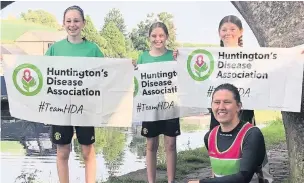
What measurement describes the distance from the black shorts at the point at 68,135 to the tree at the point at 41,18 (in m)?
2.38

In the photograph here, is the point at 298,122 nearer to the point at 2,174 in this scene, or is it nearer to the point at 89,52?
the point at 89,52

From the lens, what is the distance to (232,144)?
9.92ft

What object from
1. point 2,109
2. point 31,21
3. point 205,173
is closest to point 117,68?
point 205,173

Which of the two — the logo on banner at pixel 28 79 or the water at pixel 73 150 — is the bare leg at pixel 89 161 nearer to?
the logo on banner at pixel 28 79

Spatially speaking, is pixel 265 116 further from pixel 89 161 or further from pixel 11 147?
pixel 11 147

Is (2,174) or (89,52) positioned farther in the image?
(2,174)

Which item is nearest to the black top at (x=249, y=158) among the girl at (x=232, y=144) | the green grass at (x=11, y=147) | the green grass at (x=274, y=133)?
the girl at (x=232, y=144)

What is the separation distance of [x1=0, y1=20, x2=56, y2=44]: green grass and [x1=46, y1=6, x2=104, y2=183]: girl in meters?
2.30

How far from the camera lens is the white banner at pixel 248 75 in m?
4.98

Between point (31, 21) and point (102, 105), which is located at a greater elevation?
point (31, 21)

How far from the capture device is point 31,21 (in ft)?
23.8

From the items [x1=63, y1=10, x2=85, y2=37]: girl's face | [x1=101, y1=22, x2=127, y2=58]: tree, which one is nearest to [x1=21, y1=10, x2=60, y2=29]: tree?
[x1=101, y1=22, x2=127, y2=58]: tree

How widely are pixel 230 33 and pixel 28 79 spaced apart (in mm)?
1847

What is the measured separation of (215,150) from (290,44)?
266 centimetres
